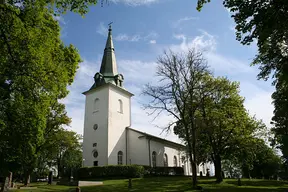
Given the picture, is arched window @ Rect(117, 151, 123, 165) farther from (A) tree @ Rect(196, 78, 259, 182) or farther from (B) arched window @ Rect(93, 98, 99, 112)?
(A) tree @ Rect(196, 78, 259, 182)

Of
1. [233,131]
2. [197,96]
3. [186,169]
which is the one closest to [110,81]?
[197,96]

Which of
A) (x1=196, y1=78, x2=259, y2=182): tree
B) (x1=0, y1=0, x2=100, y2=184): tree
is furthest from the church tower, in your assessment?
(x1=0, y1=0, x2=100, y2=184): tree

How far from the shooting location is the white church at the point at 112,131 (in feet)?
112

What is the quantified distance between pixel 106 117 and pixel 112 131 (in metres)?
2.14

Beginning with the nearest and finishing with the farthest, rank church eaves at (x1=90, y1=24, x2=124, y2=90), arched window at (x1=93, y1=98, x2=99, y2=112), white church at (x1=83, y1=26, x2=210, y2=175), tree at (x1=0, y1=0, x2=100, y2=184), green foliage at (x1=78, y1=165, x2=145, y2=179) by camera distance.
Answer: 1. tree at (x1=0, y1=0, x2=100, y2=184)
2. green foliage at (x1=78, y1=165, x2=145, y2=179)
3. white church at (x1=83, y1=26, x2=210, y2=175)
4. arched window at (x1=93, y1=98, x2=99, y2=112)
5. church eaves at (x1=90, y1=24, x2=124, y2=90)

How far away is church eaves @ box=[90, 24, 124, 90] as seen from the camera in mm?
38094

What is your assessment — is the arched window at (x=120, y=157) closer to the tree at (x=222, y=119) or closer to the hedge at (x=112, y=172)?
the hedge at (x=112, y=172)

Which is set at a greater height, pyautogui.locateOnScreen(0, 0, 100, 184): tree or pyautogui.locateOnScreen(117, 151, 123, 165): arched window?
pyautogui.locateOnScreen(0, 0, 100, 184): tree

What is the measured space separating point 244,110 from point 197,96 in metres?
7.07

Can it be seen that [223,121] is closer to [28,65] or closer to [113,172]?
[113,172]

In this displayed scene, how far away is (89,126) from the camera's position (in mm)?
36656

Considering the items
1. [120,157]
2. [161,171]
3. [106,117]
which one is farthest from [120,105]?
[161,171]

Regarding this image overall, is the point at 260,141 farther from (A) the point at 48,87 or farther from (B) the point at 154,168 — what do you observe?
(A) the point at 48,87

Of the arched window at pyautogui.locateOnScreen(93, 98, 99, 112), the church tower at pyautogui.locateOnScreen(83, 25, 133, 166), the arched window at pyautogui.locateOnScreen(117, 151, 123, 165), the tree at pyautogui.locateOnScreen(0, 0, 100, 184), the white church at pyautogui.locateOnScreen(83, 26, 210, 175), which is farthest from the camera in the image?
the arched window at pyautogui.locateOnScreen(93, 98, 99, 112)
